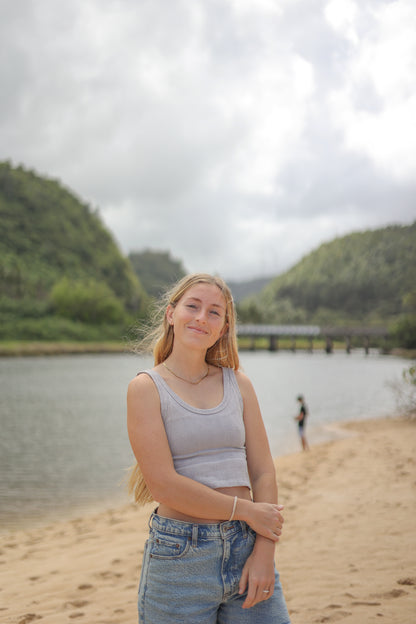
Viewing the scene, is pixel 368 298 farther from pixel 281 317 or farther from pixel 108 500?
pixel 108 500

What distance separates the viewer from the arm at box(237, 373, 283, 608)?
6.51ft

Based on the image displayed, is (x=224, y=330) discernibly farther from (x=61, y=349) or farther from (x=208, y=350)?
(x=61, y=349)

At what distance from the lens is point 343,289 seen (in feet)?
494

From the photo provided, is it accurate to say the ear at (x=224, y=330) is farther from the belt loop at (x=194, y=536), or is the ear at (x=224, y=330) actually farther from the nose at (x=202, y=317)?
the belt loop at (x=194, y=536)

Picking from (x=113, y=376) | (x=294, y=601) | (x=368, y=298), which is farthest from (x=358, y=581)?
(x=368, y=298)

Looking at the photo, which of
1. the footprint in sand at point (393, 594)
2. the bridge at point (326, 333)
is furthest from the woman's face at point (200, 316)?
the bridge at point (326, 333)

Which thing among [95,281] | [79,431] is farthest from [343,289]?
[79,431]

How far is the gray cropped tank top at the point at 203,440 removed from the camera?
2037mm

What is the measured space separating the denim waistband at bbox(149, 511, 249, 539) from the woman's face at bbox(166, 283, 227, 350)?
2.30ft

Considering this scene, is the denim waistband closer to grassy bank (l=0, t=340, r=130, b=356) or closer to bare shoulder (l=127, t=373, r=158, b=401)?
bare shoulder (l=127, t=373, r=158, b=401)

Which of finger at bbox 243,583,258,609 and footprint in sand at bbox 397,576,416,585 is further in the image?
footprint in sand at bbox 397,576,416,585

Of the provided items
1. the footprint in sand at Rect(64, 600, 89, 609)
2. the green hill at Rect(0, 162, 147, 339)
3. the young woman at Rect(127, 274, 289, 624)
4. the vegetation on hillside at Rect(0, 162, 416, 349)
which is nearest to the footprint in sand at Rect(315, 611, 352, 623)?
the footprint in sand at Rect(64, 600, 89, 609)

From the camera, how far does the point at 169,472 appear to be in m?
1.97

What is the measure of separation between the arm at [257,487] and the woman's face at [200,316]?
244mm
